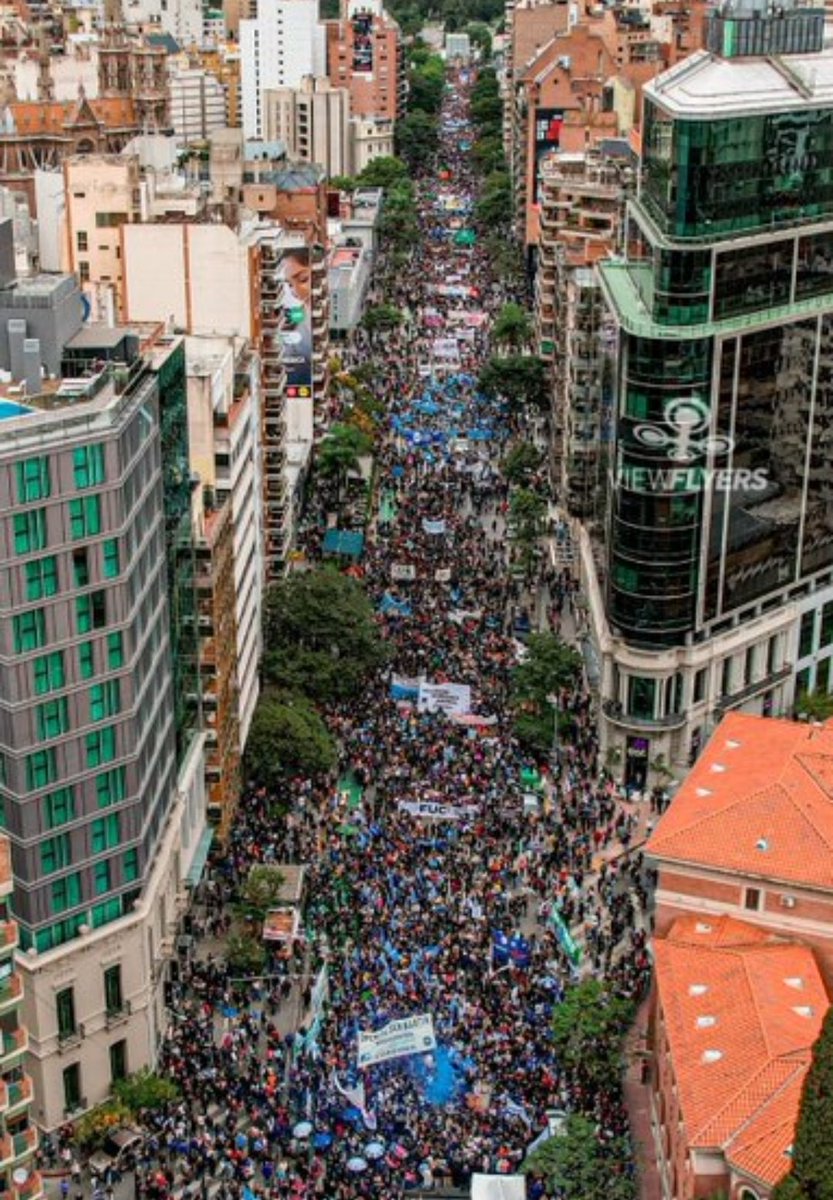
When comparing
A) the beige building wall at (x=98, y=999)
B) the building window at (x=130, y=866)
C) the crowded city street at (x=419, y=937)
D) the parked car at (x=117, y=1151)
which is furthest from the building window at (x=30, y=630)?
the crowded city street at (x=419, y=937)

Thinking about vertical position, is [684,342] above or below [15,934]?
above

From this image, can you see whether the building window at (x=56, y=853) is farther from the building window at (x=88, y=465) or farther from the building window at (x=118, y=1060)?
the building window at (x=88, y=465)

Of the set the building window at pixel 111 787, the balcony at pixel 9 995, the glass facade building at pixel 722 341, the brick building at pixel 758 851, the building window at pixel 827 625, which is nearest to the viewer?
the balcony at pixel 9 995

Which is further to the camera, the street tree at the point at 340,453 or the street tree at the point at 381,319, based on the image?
the street tree at the point at 381,319

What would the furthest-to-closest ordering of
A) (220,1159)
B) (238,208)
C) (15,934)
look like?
(238,208), (220,1159), (15,934)

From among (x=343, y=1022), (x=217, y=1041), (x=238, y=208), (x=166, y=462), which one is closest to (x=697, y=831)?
(x=343, y=1022)

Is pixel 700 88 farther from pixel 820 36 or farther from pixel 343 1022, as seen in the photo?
pixel 343 1022
